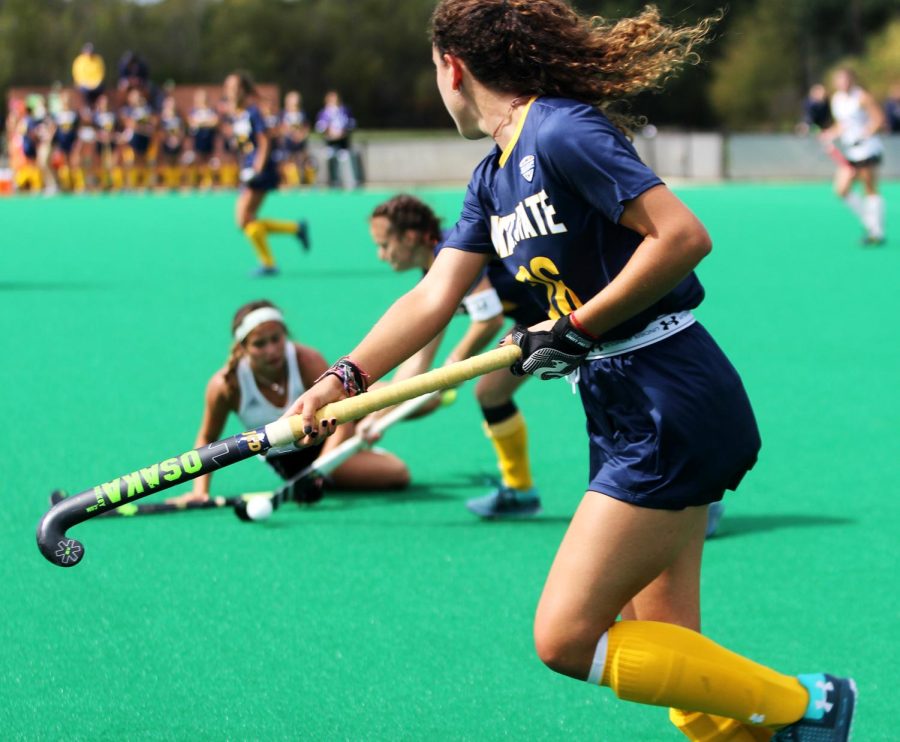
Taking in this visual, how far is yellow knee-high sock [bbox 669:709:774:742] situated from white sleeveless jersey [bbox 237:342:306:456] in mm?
3159

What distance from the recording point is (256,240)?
50.1ft

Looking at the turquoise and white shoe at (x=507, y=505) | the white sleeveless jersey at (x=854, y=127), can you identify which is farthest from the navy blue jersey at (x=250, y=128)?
the turquoise and white shoe at (x=507, y=505)

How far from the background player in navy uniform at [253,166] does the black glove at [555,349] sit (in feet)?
37.7

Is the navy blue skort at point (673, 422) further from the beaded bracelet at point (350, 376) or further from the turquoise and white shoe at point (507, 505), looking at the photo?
the turquoise and white shoe at point (507, 505)

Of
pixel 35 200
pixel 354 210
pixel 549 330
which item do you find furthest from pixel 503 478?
pixel 35 200

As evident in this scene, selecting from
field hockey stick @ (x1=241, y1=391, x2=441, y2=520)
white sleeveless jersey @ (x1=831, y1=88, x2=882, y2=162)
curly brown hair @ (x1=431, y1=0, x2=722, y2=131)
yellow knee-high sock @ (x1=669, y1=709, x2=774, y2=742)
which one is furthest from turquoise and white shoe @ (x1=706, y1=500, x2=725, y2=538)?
white sleeveless jersey @ (x1=831, y1=88, x2=882, y2=162)

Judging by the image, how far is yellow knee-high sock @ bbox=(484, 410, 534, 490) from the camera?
5.97 m

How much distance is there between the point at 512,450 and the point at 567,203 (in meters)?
3.11

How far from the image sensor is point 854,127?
1744 centimetres

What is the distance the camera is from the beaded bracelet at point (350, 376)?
3.23m

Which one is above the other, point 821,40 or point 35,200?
point 821,40

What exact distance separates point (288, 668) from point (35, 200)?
26701mm

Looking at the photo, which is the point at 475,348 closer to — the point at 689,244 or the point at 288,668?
the point at 288,668

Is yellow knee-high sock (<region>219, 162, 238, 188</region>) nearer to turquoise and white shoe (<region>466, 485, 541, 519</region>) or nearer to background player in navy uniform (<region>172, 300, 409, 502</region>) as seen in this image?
background player in navy uniform (<region>172, 300, 409, 502</region>)
